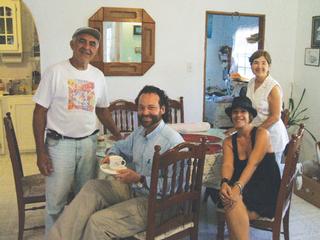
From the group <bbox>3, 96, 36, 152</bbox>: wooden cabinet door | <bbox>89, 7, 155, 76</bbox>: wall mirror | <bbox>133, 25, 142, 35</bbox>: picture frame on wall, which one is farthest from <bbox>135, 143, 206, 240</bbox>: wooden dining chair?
<bbox>3, 96, 36, 152</bbox>: wooden cabinet door

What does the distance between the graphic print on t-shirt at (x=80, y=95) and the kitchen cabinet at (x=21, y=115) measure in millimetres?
3018

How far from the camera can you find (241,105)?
2.37 metres

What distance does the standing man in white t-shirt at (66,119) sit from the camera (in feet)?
7.13

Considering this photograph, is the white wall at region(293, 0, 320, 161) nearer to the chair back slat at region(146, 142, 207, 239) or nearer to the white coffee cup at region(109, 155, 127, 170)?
the chair back slat at region(146, 142, 207, 239)

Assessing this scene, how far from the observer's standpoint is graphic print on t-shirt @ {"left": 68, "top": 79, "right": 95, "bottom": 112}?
2199 mm

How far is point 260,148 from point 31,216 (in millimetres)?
2050

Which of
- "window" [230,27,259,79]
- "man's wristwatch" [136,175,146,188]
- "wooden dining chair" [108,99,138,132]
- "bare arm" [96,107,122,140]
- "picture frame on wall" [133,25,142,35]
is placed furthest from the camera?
"window" [230,27,259,79]

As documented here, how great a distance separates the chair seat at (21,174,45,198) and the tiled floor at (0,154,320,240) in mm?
441

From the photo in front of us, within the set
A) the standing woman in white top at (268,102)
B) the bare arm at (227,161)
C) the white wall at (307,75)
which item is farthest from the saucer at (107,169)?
the white wall at (307,75)

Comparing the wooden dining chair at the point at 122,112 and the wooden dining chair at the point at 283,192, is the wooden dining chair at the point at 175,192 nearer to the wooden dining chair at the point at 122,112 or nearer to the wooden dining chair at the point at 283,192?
the wooden dining chair at the point at 283,192

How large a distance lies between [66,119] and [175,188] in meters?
0.76

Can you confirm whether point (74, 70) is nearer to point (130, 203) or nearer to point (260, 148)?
point (130, 203)

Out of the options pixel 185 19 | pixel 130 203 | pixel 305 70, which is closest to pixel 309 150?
pixel 305 70

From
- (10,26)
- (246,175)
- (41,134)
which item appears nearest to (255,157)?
(246,175)
